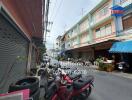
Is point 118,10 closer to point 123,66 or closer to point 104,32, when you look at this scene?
point 104,32

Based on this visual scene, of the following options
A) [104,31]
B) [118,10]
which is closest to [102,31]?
[104,31]

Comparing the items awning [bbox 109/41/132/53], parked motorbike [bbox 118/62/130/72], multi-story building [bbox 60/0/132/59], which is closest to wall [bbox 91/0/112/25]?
multi-story building [bbox 60/0/132/59]

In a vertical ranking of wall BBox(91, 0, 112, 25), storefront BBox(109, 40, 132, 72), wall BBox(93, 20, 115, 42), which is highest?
wall BBox(91, 0, 112, 25)

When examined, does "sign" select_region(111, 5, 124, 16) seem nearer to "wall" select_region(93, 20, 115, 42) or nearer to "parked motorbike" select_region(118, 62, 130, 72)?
"wall" select_region(93, 20, 115, 42)

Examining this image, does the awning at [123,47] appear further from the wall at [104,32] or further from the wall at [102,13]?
the wall at [102,13]

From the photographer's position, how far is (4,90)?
13.9 feet

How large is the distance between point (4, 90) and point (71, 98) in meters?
2.12

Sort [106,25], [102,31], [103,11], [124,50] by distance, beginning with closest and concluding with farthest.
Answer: [124,50] < [106,25] < [103,11] < [102,31]

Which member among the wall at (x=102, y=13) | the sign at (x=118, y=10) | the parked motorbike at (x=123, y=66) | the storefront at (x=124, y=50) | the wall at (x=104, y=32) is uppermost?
the wall at (x=102, y=13)

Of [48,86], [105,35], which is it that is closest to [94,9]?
[105,35]

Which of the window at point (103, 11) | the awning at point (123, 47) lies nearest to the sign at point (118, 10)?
the window at point (103, 11)

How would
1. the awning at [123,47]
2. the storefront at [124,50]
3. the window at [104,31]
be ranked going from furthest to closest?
the window at [104,31] → the storefront at [124,50] → the awning at [123,47]

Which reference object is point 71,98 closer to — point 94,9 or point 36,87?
point 36,87

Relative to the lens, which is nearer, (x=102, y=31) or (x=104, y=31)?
(x=104, y=31)
